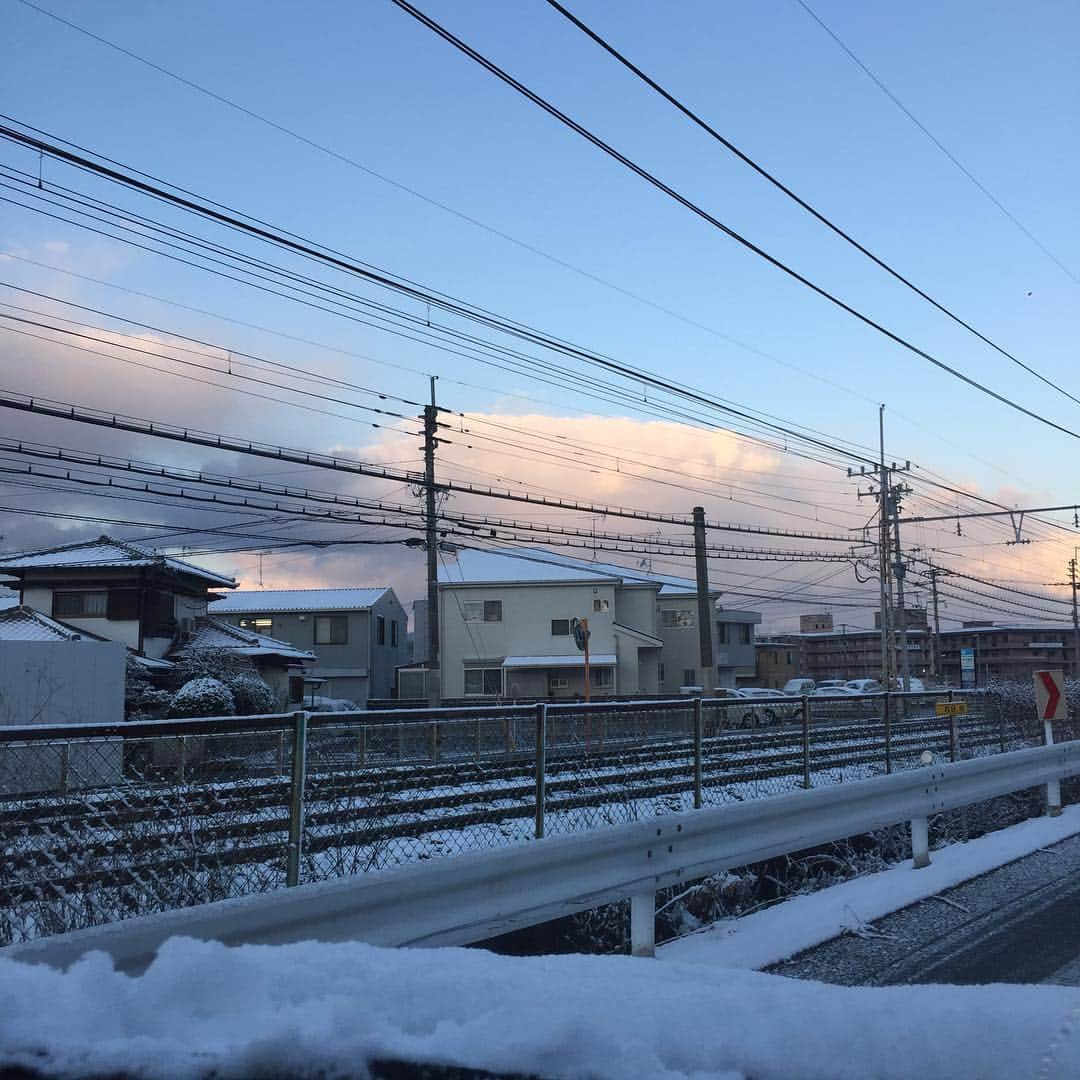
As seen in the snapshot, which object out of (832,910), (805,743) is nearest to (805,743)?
(805,743)

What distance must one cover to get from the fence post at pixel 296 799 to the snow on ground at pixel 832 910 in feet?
7.41

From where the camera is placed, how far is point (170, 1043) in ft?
6.23

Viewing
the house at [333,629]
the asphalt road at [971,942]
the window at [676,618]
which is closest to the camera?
the asphalt road at [971,942]

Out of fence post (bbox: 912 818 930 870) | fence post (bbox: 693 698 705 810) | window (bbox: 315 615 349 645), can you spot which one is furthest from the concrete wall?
window (bbox: 315 615 349 645)

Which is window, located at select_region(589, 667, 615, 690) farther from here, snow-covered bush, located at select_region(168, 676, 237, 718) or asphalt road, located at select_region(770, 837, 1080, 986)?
asphalt road, located at select_region(770, 837, 1080, 986)

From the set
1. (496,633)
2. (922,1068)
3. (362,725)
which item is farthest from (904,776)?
(496,633)

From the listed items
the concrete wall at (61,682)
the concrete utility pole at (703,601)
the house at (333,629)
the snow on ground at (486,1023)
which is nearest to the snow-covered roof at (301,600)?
the house at (333,629)

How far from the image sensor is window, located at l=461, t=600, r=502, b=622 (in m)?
49.7

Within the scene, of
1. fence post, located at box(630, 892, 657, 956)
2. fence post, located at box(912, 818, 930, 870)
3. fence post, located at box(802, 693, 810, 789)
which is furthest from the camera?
fence post, located at box(802, 693, 810, 789)

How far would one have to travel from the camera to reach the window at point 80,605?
114ft

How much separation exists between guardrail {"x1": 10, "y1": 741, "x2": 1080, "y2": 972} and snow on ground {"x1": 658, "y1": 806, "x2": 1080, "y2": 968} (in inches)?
17.1

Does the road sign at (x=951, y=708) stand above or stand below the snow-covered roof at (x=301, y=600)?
below

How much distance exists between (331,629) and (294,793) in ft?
158

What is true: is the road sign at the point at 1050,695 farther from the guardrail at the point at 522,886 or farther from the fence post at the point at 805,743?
the guardrail at the point at 522,886
